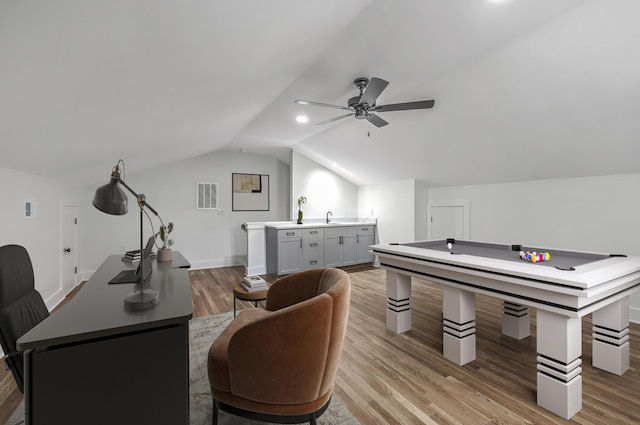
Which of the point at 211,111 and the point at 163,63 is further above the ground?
the point at 211,111

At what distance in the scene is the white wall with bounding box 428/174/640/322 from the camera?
304cm

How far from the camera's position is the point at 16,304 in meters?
1.41

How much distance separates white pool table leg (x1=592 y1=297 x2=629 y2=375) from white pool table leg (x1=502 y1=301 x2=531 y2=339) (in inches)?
21.3

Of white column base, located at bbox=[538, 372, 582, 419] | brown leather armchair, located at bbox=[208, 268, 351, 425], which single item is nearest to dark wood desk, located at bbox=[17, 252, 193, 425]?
brown leather armchair, located at bbox=[208, 268, 351, 425]

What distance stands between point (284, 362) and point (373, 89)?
2.14 m

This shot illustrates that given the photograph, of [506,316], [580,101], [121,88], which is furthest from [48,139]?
[580,101]

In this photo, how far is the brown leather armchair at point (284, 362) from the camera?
1274mm

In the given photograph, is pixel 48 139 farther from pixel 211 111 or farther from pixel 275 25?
pixel 275 25

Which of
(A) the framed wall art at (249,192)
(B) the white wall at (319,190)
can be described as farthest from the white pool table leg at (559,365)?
(A) the framed wall art at (249,192)

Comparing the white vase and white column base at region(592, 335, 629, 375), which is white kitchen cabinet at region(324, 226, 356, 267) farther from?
white column base at region(592, 335, 629, 375)

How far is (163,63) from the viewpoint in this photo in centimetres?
154

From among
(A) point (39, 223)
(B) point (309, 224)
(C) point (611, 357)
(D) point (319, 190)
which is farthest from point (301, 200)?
(C) point (611, 357)

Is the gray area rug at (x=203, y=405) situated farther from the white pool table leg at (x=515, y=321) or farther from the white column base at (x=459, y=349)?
the white pool table leg at (x=515, y=321)

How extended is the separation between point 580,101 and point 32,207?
4.99 m
